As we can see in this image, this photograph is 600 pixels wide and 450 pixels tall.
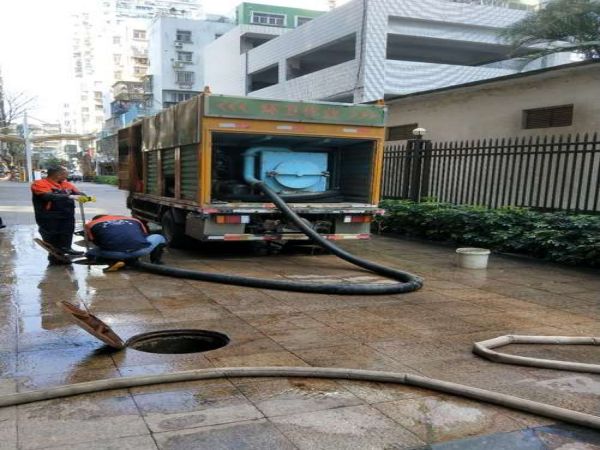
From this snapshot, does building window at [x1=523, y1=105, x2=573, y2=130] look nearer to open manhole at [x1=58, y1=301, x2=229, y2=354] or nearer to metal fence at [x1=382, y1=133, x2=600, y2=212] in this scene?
metal fence at [x1=382, y1=133, x2=600, y2=212]

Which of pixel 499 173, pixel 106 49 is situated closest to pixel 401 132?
pixel 499 173

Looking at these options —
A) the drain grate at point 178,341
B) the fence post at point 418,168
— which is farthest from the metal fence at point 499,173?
the drain grate at point 178,341

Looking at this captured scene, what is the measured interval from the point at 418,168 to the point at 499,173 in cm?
229

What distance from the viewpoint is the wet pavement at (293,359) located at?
3029 mm

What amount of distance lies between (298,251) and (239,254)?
3.63 ft

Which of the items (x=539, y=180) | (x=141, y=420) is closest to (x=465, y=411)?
(x=141, y=420)

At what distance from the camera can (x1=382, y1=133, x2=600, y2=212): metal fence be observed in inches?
400

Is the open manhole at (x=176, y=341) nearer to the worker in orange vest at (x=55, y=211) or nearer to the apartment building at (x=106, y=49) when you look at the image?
the worker in orange vest at (x=55, y=211)

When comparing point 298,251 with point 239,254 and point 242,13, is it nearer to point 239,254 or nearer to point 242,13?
point 239,254

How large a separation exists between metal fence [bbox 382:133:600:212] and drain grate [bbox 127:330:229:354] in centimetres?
745

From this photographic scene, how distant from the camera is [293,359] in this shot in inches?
165

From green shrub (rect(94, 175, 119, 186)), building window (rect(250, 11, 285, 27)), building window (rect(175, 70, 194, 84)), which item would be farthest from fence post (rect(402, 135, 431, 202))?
building window (rect(175, 70, 194, 84))

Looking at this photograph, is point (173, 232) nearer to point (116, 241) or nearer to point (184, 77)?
point (116, 241)

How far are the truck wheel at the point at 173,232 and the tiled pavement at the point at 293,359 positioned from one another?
82.0 inches
